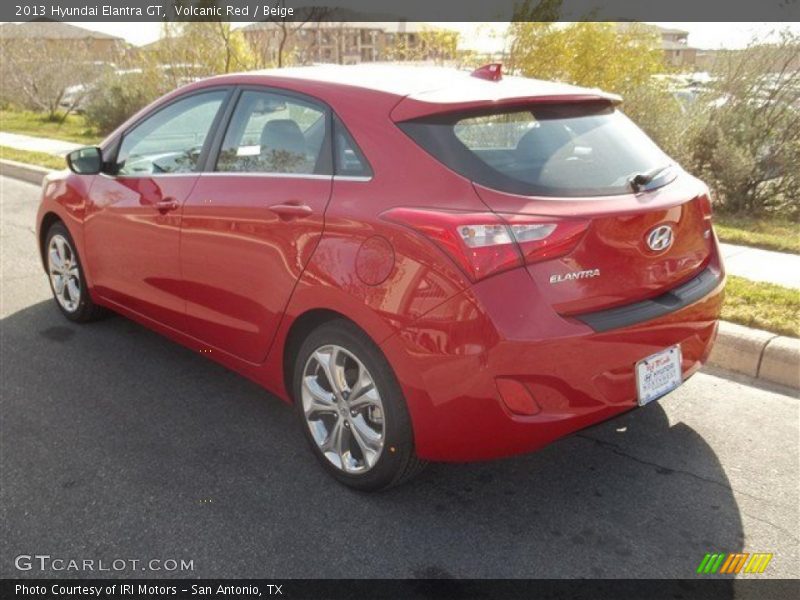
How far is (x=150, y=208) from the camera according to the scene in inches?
151

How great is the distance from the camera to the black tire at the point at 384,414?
2688 mm

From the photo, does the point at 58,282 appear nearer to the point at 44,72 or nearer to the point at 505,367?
the point at 505,367

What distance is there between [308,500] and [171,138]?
2.24m

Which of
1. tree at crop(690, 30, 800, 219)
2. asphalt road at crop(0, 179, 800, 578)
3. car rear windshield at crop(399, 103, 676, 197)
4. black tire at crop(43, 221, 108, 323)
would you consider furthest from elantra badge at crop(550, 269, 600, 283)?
tree at crop(690, 30, 800, 219)

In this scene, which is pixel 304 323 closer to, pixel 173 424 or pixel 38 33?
pixel 173 424

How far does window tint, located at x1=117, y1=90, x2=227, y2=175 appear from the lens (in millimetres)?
3705

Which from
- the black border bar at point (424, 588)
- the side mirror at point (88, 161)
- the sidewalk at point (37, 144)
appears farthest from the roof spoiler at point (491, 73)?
the sidewalk at point (37, 144)

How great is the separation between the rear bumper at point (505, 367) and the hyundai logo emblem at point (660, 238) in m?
0.26

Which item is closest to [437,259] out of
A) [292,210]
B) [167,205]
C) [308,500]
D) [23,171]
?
[292,210]

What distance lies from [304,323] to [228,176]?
893 millimetres

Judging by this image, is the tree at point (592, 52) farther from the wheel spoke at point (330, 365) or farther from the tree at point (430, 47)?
the wheel spoke at point (330, 365)

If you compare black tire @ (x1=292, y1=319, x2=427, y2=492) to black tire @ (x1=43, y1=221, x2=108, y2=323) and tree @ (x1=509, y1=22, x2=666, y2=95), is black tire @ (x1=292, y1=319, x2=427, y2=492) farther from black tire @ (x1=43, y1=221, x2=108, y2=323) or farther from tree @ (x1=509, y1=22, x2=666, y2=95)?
tree @ (x1=509, y1=22, x2=666, y2=95)

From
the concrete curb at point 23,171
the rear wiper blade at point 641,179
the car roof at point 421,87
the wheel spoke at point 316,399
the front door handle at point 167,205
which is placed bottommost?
the concrete curb at point 23,171

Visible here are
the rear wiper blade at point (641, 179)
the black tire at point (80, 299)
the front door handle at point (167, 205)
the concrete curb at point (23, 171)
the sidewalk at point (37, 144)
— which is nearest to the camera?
the rear wiper blade at point (641, 179)
